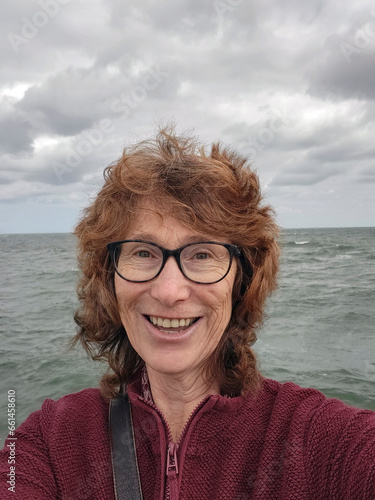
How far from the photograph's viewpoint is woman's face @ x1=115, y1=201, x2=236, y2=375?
1.69 metres

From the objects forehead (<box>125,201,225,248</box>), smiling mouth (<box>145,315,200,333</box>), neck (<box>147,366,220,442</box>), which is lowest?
neck (<box>147,366,220,442</box>)

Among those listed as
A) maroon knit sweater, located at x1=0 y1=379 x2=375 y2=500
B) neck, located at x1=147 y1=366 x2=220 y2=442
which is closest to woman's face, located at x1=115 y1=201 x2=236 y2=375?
neck, located at x1=147 y1=366 x2=220 y2=442

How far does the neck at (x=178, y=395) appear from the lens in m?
1.88

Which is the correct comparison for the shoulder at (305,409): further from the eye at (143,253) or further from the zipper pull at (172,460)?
the eye at (143,253)

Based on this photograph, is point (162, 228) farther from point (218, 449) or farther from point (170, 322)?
point (218, 449)

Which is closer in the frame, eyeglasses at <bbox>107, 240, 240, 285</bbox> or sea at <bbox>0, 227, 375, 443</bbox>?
eyeglasses at <bbox>107, 240, 240, 285</bbox>

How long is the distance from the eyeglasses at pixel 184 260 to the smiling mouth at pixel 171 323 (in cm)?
17

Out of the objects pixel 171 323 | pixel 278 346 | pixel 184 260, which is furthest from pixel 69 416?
pixel 278 346

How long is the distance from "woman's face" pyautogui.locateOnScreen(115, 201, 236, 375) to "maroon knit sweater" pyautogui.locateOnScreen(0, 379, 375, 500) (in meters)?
0.21

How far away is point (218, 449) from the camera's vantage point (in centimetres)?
169

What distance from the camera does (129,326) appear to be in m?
1.83

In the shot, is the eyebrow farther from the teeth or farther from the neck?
the neck

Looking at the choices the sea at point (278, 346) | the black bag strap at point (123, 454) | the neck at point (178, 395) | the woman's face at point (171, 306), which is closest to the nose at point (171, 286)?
the woman's face at point (171, 306)

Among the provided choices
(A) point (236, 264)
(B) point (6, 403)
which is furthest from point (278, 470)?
(B) point (6, 403)
